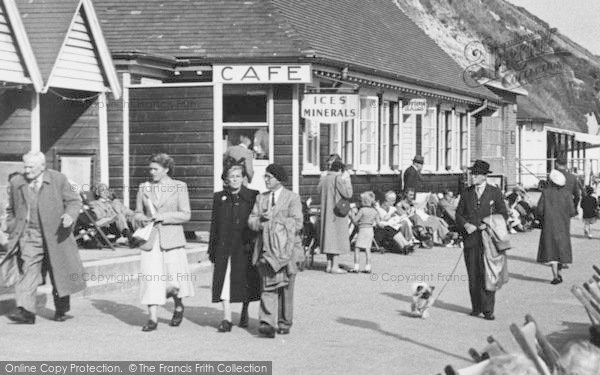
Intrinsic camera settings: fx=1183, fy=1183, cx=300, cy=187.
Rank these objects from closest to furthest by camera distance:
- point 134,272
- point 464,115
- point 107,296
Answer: point 107,296, point 134,272, point 464,115

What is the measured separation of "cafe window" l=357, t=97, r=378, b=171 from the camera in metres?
28.6

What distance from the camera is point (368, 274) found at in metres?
18.8

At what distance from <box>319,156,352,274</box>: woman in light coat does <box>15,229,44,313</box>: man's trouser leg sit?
7.20 m

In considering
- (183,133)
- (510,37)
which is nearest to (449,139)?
(183,133)

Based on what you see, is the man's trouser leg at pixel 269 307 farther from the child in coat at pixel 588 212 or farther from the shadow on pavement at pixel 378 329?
the child in coat at pixel 588 212

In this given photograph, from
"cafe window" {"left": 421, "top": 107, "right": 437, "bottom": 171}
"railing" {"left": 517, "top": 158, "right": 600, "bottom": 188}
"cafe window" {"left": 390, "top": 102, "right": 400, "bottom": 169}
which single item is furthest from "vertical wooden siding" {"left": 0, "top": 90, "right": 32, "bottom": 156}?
"railing" {"left": 517, "top": 158, "right": 600, "bottom": 188}

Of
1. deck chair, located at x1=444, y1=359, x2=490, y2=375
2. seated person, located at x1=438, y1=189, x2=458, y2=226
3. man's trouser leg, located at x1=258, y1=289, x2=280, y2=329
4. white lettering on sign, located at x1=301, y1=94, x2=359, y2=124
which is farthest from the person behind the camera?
seated person, located at x1=438, y1=189, x2=458, y2=226

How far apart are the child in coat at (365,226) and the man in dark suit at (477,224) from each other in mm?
5168

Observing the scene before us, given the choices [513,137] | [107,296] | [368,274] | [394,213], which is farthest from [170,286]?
[513,137]

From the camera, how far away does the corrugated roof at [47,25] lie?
738 inches

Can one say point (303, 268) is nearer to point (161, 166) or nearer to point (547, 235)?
point (547, 235)

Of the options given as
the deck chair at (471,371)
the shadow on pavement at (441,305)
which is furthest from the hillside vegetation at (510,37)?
the deck chair at (471,371)

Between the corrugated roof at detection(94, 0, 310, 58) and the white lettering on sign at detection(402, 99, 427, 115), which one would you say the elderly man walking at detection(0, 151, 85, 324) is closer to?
the corrugated roof at detection(94, 0, 310, 58)

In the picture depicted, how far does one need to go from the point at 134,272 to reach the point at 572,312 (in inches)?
241
